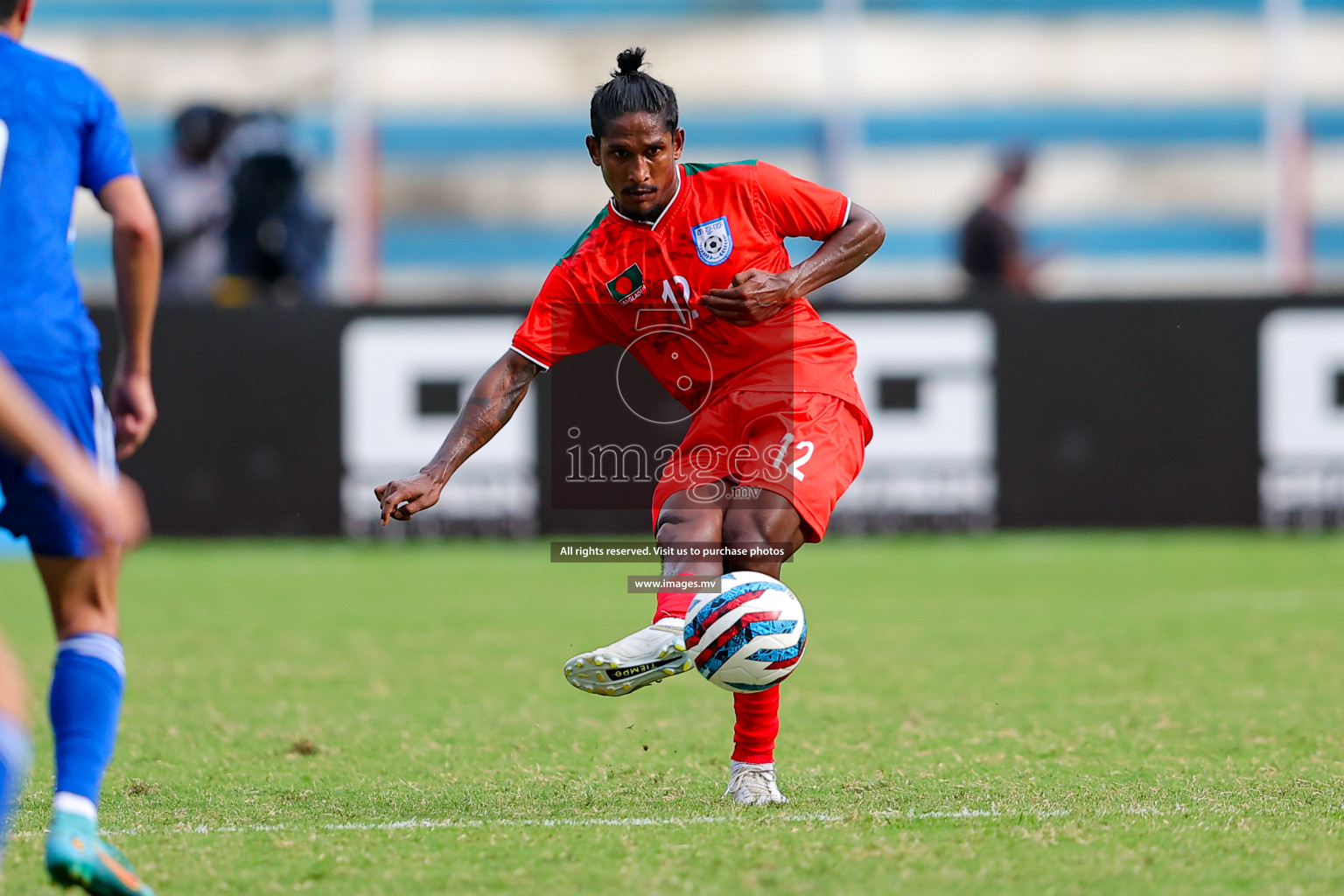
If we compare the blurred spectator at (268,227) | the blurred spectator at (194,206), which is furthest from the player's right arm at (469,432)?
the blurred spectator at (194,206)

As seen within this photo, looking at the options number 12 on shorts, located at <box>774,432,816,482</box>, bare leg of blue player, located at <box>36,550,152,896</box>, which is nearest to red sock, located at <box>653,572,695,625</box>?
number 12 on shorts, located at <box>774,432,816,482</box>

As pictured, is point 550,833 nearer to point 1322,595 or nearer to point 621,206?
point 621,206

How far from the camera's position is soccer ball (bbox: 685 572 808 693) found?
451 cm

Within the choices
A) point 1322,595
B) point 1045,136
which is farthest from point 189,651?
point 1045,136

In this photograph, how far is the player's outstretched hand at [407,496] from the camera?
4727 mm

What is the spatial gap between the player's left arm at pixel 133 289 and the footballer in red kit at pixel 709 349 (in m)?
0.98

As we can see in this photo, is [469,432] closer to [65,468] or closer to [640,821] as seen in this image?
[640,821]

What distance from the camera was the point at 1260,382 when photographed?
12117 millimetres

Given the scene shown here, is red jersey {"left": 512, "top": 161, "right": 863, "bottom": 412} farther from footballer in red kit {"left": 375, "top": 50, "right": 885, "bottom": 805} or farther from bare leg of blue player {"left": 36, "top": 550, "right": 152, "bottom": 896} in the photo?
bare leg of blue player {"left": 36, "top": 550, "right": 152, "bottom": 896}

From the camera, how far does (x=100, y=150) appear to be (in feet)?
12.6

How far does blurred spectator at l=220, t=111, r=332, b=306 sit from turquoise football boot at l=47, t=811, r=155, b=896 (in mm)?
9478

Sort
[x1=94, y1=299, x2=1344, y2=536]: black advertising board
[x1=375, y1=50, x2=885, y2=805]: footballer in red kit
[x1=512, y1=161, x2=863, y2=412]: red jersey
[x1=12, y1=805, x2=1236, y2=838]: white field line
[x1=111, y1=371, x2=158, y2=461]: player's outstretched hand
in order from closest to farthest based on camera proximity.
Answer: [x1=111, y1=371, x2=158, y2=461]: player's outstretched hand
[x1=12, y1=805, x2=1236, y2=838]: white field line
[x1=375, y1=50, x2=885, y2=805]: footballer in red kit
[x1=512, y1=161, x2=863, y2=412]: red jersey
[x1=94, y1=299, x2=1344, y2=536]: black advertising board

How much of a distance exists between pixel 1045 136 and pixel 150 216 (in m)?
14.7

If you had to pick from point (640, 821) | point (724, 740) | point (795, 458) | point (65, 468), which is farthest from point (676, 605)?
point (65, 468)
